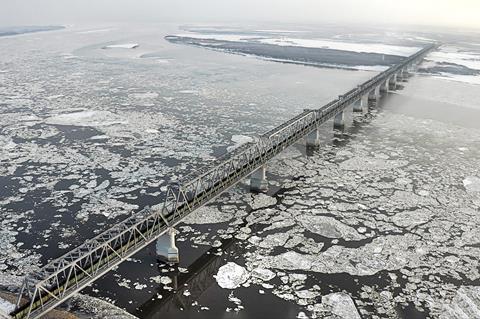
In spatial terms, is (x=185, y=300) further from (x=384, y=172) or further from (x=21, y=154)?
(x=21, y=154)

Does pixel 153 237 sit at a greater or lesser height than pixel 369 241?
greater

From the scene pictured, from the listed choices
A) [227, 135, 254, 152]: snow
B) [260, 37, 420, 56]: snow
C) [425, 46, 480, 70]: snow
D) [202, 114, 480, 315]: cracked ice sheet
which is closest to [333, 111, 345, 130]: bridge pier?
[202, 114, 480, 315]: cracked ice sheet

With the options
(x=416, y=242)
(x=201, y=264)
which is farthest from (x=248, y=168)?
(x=416, y=242)

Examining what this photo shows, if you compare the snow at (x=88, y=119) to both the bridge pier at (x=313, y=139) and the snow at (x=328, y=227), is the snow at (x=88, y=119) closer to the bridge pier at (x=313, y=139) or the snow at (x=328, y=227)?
the bridge pier at (x=313, y=139)

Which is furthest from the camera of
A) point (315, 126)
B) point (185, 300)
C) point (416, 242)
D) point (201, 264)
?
point (315, 126)

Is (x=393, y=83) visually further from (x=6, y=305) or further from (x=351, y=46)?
(x=6, y=305)

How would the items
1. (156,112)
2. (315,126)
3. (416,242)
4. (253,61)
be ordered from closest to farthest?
1. (416,242)
2. (315,126)
3. (156,112)
4. (253,61)
